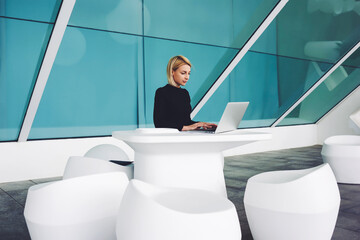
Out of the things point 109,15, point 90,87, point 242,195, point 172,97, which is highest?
point 109,15

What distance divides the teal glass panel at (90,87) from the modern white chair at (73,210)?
12.0 feet

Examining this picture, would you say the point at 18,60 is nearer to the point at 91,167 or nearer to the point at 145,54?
the point at 145,54

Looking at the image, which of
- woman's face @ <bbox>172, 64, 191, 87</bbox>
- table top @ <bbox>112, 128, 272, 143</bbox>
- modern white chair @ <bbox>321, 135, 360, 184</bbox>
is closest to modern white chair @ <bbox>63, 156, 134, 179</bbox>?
table top @ <bbox>112, 128, 272, 143</bbox>

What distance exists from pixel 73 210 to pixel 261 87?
6.59 m

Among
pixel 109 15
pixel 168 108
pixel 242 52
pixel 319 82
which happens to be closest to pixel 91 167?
pixel 168 108

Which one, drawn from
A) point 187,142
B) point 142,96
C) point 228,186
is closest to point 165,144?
point 187,142

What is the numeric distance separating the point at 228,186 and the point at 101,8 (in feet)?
11.1

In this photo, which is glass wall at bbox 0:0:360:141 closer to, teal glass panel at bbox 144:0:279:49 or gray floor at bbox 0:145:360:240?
teal glass panel at bbox 144:0:279:49

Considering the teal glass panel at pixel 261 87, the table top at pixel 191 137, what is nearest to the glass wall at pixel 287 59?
the teal glass panel at pixel 261 87

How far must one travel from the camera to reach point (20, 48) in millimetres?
4945

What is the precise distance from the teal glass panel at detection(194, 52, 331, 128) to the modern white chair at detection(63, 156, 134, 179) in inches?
171

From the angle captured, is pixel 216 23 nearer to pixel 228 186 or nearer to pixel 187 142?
pixel 228 186

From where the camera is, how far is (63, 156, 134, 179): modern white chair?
309 centimetres

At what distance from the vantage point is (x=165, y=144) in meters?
2.56
